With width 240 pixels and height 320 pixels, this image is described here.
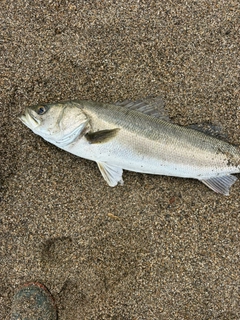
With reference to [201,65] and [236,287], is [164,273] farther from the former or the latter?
[201,65]

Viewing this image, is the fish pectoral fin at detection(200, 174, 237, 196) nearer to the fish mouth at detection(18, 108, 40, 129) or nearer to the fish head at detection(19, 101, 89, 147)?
the fish head at detection(19, 101, 89, 147)

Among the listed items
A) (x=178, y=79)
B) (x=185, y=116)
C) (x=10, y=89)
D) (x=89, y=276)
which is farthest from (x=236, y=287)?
(x=10, y=89)

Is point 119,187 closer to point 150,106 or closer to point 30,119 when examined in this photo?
point 150,106

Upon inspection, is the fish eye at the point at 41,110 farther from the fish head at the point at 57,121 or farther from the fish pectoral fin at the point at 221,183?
the fish pectoral fin at the point at 221,183

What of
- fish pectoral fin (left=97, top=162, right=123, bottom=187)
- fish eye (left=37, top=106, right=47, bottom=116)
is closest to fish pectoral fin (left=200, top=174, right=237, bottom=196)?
fish pectoral fin (left=97, top=162, right=123, bottom=187)

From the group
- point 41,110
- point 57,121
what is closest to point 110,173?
point 57,121

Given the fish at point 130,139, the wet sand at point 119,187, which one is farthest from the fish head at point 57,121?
the wet sand at point 119,187

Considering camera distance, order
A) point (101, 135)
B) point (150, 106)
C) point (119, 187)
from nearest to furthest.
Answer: point (101, 135) < point (150, 106) < point (119, 187)
